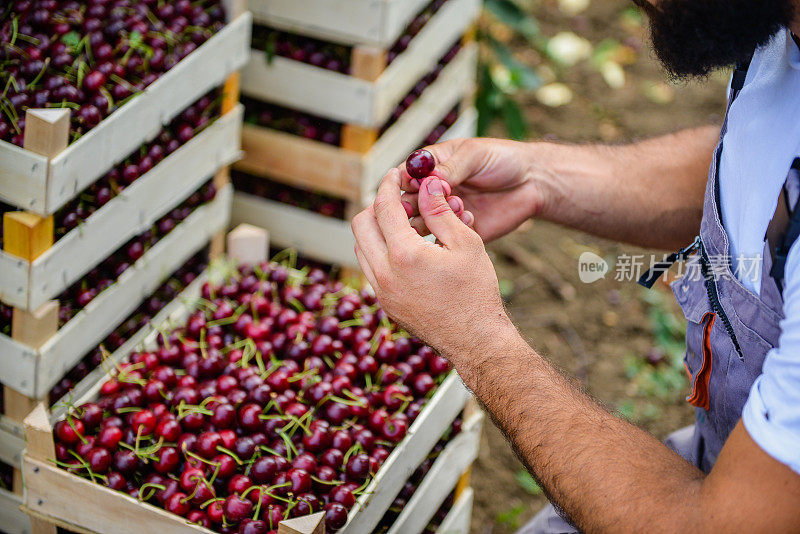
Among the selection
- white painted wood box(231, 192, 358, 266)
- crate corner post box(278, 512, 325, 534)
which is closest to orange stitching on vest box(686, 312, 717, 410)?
crate corner post box(278, 512, 325, 534)

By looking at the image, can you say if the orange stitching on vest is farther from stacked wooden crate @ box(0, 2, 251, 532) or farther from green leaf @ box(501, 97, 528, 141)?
green leaf @ box(501, 97, 528, 141)

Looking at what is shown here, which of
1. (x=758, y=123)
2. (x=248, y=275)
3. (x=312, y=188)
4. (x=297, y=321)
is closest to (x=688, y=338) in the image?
(x=758, y=123)

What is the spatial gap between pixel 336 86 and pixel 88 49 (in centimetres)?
78

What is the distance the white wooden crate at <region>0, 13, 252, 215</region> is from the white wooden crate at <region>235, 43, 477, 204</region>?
431mm

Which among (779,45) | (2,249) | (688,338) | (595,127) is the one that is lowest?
(595,127)

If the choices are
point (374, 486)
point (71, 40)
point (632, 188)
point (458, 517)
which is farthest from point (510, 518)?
point (71, 40)

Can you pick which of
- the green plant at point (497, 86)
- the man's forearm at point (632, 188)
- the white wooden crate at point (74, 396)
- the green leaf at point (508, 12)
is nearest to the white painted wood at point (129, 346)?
the white wooden crate at point (74, 396)

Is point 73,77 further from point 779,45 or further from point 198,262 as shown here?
point 779,45

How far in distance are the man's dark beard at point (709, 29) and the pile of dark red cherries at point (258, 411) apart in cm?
96

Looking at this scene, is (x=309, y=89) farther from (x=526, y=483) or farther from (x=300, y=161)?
(x=526, y=483)

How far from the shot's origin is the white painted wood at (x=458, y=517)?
226 cm

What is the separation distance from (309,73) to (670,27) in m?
1.46

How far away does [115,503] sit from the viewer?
5.50 feet

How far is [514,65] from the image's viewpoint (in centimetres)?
397
